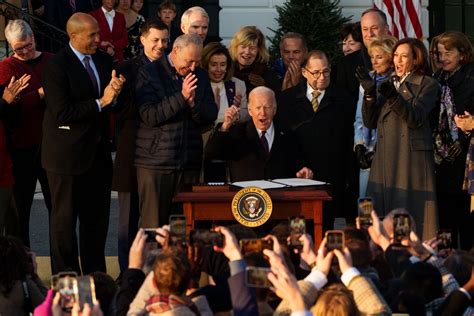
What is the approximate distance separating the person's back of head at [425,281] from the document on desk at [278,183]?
2.61 m

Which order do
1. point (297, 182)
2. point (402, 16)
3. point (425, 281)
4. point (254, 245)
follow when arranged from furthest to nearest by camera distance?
point (402, 16)
point (297, 182)
point (254, 245)
point (425, 281)

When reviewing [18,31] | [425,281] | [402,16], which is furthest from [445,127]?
[402,16]

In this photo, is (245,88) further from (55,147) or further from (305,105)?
(55,147)

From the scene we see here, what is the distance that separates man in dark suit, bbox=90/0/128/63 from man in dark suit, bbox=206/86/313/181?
9.48ft

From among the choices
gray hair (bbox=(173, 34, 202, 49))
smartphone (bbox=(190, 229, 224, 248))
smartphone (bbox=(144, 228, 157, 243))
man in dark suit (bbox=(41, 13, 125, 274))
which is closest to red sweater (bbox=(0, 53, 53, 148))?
man in dark suit (bbox=(41, 13, 125, 274))

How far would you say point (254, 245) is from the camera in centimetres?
785

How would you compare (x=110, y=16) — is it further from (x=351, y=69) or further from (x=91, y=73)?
(x=91, y=73)

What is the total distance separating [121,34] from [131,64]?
2.51 metres

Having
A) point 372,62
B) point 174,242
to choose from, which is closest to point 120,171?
point 372,62

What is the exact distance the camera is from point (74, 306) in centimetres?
652

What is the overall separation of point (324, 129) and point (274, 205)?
55.0 inches

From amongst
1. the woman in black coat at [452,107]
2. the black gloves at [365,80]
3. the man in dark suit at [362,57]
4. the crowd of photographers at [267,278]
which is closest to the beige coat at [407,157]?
the black gloves at [365,80]

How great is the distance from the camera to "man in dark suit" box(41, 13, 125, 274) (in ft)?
34.9

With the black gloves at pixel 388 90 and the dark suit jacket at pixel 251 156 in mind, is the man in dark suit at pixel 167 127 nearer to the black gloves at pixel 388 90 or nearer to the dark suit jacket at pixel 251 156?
the dark suit jacket at pixel 251 156
